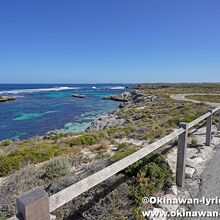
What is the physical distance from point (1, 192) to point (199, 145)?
224 inches

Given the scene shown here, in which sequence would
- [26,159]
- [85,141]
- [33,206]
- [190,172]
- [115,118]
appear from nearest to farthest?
[33,206], [190,172], [26,159], [85,141], [115,118]

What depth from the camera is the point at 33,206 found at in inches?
72.1

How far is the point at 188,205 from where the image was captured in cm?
418

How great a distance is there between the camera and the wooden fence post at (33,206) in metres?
1.79

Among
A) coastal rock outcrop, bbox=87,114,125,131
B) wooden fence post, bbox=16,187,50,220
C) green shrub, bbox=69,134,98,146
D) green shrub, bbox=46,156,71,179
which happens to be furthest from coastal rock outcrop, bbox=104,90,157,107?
wooden fence post, bbox=16,187,50,220

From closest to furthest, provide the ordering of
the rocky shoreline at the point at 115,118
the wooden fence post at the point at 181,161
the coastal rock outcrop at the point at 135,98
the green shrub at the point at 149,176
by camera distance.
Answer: the green shrub at the point at 149,176 → the wooden fence post at the point at 181,161 → the rocky shoreline at the point at 115,118 → the coastal rock outcrop at the point at 135,98

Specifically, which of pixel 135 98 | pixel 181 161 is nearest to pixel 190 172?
pixel 181 161

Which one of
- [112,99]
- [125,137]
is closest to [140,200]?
[125,137]

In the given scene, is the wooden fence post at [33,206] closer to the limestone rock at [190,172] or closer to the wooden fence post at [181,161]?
the wooden fence post at [181,161]

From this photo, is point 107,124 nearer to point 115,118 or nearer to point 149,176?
point 115,118

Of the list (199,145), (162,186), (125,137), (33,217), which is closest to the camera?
(33,217)

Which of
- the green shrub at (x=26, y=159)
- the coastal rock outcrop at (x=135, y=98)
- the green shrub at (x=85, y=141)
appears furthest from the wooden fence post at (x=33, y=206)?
the coastal rock outcrop at (x=135, y=98)

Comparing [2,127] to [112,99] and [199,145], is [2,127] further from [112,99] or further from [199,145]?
[112,99]

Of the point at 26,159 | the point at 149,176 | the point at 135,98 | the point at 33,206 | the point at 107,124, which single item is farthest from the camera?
the point at 135,98
